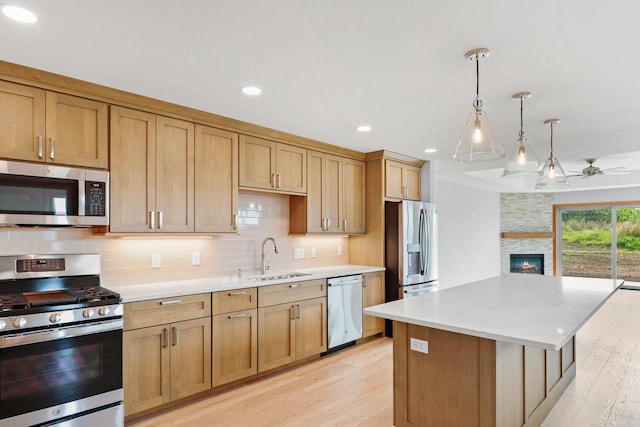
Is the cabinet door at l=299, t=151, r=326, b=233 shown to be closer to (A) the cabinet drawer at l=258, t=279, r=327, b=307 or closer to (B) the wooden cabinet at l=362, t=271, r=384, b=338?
(A) the cabinet drawer at l=258, t=279, r=327, b=307

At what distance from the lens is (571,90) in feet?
9.12

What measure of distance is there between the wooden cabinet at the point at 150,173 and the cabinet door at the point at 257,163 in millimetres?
514

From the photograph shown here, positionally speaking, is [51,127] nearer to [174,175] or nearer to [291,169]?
[174,175]

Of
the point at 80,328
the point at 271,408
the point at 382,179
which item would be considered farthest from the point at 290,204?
the point at 80,328

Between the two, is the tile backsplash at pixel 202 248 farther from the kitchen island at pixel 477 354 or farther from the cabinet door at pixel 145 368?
the kitchen island at pixel 477 354

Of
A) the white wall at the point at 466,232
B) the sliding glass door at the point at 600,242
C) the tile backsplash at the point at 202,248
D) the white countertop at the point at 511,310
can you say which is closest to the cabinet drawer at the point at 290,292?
the tile backsplash at the point at 202,248

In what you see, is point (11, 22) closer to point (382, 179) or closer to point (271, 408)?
point (271, 408)

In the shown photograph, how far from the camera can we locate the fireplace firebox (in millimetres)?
9438

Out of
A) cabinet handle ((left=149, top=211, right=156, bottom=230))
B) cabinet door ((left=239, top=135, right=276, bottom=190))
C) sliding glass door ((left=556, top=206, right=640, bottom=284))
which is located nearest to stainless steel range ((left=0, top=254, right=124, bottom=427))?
cabinet handle ((left=149, top=211, right=156, bottom=230))

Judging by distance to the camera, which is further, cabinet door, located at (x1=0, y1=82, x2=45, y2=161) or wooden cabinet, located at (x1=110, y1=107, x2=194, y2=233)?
wooden cabinet, located at (x1=110, y1=107, x2=194, y2=233)

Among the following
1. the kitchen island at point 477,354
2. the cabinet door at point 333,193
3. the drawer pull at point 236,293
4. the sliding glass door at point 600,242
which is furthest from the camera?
the sliding glass door at point 600,242

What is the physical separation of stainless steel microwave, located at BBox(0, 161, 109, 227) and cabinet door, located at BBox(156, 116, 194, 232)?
41 centimetres

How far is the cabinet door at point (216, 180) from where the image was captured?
3.32m

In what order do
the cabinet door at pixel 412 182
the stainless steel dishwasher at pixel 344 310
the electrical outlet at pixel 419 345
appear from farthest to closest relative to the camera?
the cabinet door at pixel 412 182, the stainless steel dishwasher at pixel 344 310, the electrical outlet at pixel 419 345
